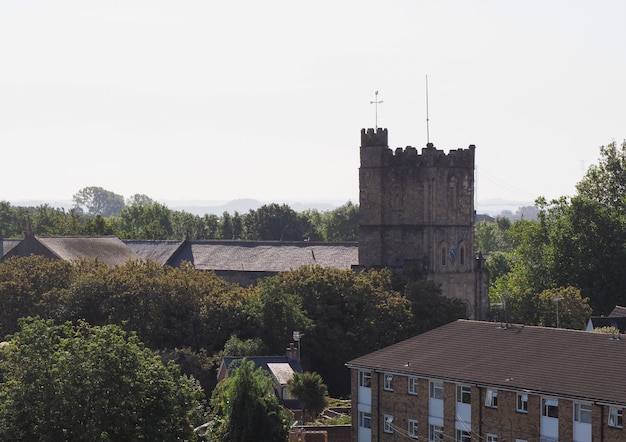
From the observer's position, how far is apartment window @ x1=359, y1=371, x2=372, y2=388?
202ft

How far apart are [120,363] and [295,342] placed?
88.1 ft

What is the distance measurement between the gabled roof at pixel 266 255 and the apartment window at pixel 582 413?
156 feet

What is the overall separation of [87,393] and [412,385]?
47.7ft

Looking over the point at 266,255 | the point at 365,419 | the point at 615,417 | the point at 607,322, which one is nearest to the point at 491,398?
the point at 615,417

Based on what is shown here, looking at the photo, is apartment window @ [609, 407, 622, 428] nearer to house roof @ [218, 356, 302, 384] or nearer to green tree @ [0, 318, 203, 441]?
green tree @ [0, 318, 203, 441]

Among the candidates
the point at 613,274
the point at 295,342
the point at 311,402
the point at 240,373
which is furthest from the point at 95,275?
the point at 613,274

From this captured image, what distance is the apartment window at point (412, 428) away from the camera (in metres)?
59.3

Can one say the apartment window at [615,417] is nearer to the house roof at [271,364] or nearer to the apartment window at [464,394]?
the apartment window at [464,394]

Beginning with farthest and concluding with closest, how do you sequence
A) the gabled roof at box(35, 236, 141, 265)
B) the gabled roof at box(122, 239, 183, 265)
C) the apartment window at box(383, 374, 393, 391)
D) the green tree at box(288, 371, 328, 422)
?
the gabled roof at box(122, 239, 183, 265)
the gabled roof at box(35, 236, 141, 265)
the green tree at box(288, 371, 328, 422)
the apartment window at box(383, 374, 393, 391)

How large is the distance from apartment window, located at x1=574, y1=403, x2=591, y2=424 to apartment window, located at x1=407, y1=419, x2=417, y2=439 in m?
8.83

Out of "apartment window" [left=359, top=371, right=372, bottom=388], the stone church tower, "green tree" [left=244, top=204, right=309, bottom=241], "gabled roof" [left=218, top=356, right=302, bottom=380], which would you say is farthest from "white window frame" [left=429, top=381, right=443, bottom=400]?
"green tree" [left=244, top=204, right=309, bottom=241]

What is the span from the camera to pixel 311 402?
220 ft

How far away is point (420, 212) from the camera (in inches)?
3752

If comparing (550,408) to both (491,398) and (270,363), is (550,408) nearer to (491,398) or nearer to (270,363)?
(491,398)
